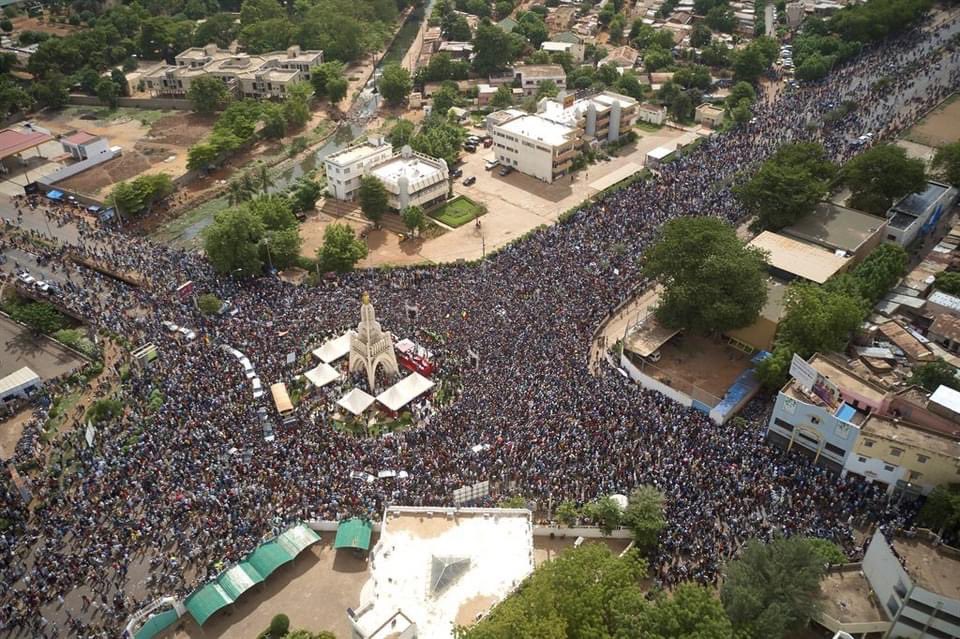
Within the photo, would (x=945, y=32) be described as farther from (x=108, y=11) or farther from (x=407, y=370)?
(x=108, y=11)

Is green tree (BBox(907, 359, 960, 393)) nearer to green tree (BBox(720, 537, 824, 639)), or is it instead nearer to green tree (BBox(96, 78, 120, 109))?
green tree (BBox(720, 537, 824, 639))

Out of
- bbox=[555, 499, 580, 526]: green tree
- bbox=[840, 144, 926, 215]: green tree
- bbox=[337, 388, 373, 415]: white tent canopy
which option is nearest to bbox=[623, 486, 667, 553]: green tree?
bbox=[555, 499, 580, 526]: green tree

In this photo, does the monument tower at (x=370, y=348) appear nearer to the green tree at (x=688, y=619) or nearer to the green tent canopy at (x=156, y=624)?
the green tent canopy at (x=156, y=624)

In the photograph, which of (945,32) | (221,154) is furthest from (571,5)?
(221,154)

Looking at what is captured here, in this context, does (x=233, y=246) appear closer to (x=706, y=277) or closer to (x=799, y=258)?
(x=706, y=277)

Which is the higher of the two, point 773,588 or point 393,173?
point 773,588

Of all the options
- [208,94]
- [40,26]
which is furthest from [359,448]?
[40,26]
